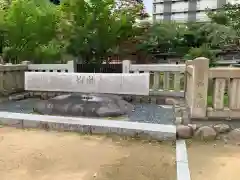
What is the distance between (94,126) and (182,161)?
162cm

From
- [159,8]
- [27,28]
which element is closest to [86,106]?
[27,28]

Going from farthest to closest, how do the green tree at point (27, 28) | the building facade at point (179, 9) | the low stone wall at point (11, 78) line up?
1. the building facade at point (179, 9)
2. the green tree at point (27, 28)
3. the low stone wall at point (11, 78)

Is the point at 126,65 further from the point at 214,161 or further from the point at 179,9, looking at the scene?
the point at 179,9

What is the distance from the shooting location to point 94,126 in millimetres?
4547

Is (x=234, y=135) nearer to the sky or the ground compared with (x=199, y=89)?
nearer to the ground

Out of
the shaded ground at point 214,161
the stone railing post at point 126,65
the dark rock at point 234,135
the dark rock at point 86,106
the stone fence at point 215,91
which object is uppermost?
the stone railing post at point 126,65

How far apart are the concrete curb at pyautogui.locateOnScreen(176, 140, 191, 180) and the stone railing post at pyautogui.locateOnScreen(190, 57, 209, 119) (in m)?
0.56

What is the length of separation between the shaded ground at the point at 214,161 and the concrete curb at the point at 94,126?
1.62ft

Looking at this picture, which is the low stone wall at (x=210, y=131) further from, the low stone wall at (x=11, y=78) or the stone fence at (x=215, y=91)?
the low stone wall at (x=11, y=78)

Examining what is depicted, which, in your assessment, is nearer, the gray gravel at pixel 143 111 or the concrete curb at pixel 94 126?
the concrete curb at pixel 94 126

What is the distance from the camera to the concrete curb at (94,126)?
14.0 feet

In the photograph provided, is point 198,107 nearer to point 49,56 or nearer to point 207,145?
point 207,145

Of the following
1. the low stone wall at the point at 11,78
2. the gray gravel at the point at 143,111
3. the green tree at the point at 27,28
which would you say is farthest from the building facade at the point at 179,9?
the gray gravel at the point at 143,111

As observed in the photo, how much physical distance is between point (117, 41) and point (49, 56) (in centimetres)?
232
